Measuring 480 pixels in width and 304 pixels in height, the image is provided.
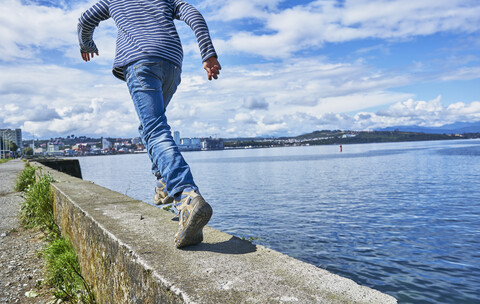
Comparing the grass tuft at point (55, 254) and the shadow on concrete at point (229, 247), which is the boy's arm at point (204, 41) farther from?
the grass tuft at point (55, 254)

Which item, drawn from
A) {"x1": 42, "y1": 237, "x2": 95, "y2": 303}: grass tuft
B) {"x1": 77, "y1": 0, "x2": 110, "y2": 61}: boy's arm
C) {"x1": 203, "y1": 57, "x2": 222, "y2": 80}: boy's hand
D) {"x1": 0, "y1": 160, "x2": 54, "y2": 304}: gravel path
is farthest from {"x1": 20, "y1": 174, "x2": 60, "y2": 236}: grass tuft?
{"x1": 203, "y1": 57, "x2": 222, "y2": 80}: boy's hand

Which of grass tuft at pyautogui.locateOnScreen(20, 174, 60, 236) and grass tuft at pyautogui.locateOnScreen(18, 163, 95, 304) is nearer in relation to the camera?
grass tuft at pyautogui.locateOnScreen(18, 163, 95, 304)

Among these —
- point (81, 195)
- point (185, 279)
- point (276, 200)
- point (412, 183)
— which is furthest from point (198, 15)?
point (412, 183)

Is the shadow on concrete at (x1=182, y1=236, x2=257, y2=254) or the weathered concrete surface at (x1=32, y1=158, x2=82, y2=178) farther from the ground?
the shadow on concrete at (x1=182, y1=236, x2=257, y2=254)

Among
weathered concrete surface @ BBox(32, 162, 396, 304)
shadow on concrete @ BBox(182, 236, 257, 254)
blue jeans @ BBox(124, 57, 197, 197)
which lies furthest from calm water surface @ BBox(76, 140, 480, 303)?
blue jeans @ BBox(124, 57, 197, 197)

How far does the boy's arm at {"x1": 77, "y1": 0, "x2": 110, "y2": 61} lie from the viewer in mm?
2787

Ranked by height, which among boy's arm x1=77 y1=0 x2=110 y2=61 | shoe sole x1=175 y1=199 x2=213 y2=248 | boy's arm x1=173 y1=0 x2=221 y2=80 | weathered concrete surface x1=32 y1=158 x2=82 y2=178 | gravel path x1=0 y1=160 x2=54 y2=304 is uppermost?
boy's arm x1=77 y1=0 x2=110 y2=61

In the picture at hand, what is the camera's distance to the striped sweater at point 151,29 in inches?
94.5

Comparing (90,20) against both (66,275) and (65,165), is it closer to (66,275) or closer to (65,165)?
(66,275)

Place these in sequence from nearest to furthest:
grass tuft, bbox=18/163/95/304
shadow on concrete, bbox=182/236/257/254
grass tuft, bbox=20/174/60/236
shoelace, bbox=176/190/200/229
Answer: shadow on concrete, bbox=182/236/257/254
shoelace, bbox=176/190/200/229
grass tuft, bbox=18/163/95/304
grass tuft, bbox=20/174/60/236

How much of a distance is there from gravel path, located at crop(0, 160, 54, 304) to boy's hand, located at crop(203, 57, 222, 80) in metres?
2.42

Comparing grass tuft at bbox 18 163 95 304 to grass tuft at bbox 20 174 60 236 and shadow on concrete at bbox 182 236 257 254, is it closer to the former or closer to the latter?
grass tuft at bbox 20 174 60 236

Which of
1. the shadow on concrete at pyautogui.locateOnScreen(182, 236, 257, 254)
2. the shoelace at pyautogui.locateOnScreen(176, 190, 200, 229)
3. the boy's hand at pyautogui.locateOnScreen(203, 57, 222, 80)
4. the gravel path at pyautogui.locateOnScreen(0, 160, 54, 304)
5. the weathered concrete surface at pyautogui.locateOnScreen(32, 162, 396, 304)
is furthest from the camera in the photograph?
the gravel path at pyautogui.locateOnScreen(0, 160, 54, 304)

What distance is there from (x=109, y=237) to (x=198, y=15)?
63.8 inches
